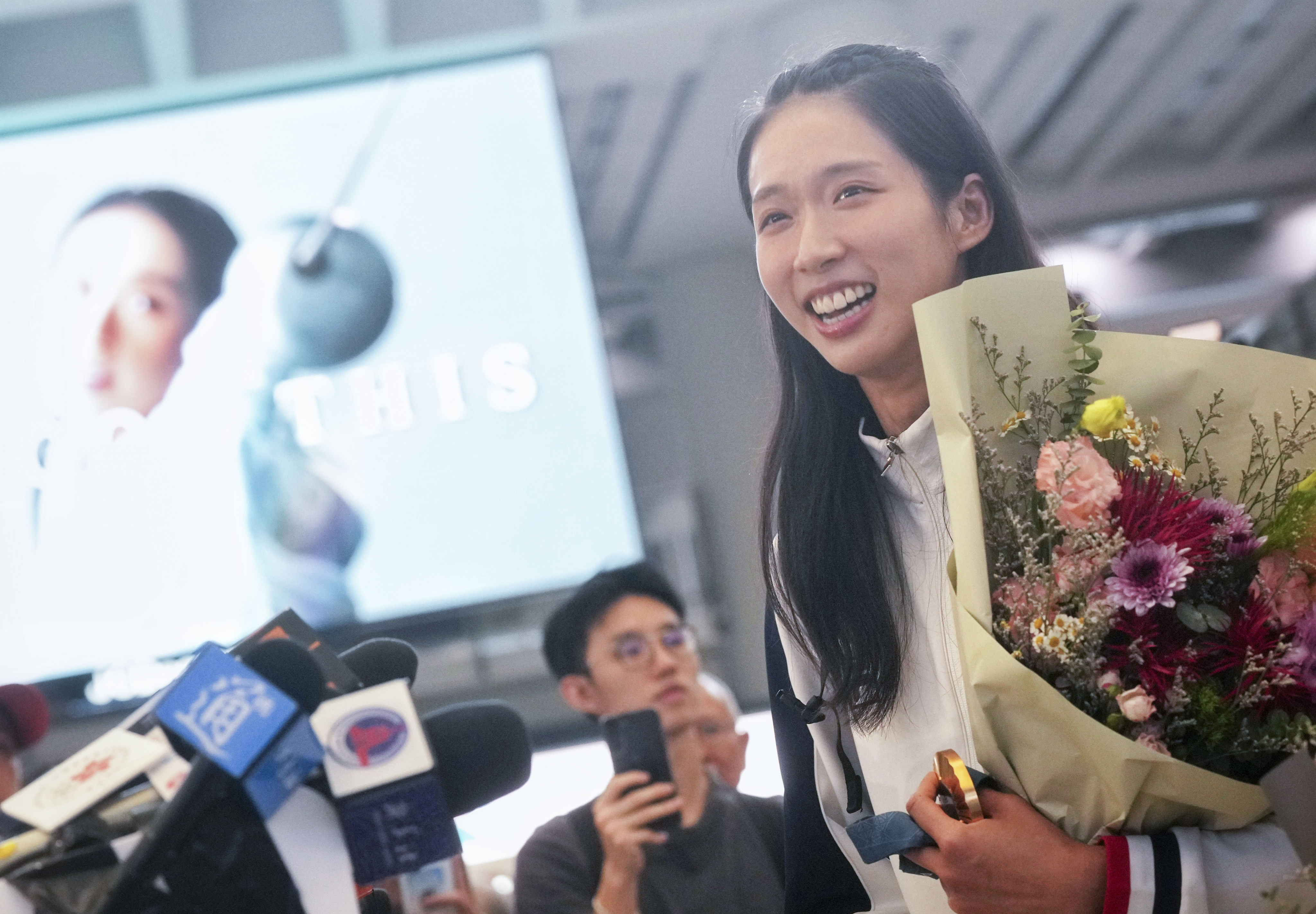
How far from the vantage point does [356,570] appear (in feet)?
11.5

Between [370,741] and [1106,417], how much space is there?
2.17 feet

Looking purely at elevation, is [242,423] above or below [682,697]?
above

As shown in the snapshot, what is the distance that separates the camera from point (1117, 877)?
96 cm

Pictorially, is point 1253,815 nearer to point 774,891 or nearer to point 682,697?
point 774,891

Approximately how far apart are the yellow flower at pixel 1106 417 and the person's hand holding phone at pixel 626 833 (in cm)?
183

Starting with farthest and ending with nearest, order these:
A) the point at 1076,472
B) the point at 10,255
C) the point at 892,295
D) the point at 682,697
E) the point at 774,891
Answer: the point at 10,255
the point at 682,697
the point at 774,891
the point at 892,295
the point at 1076,472

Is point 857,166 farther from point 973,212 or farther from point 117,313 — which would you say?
point 117,313

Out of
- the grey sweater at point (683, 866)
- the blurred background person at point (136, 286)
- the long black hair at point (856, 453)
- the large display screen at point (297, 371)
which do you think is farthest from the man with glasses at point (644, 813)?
the blurred background person at point (136, 286)

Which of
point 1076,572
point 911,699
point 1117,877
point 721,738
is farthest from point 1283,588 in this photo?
point 721,738

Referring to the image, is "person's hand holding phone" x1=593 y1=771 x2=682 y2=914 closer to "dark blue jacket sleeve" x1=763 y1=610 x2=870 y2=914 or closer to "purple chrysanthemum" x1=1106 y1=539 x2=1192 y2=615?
"dark blue jacket sleeve" x1=763 y1=610 x2=870 y2=914

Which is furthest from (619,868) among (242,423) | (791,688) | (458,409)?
(242,423)

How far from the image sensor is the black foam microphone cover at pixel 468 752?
1085 mm

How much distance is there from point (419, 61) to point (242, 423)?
1265mm

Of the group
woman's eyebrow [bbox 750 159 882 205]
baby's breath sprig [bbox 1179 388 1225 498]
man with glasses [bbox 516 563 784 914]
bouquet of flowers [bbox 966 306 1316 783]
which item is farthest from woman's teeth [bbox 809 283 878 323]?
man with glasses [bbox 516 563 784 914]
